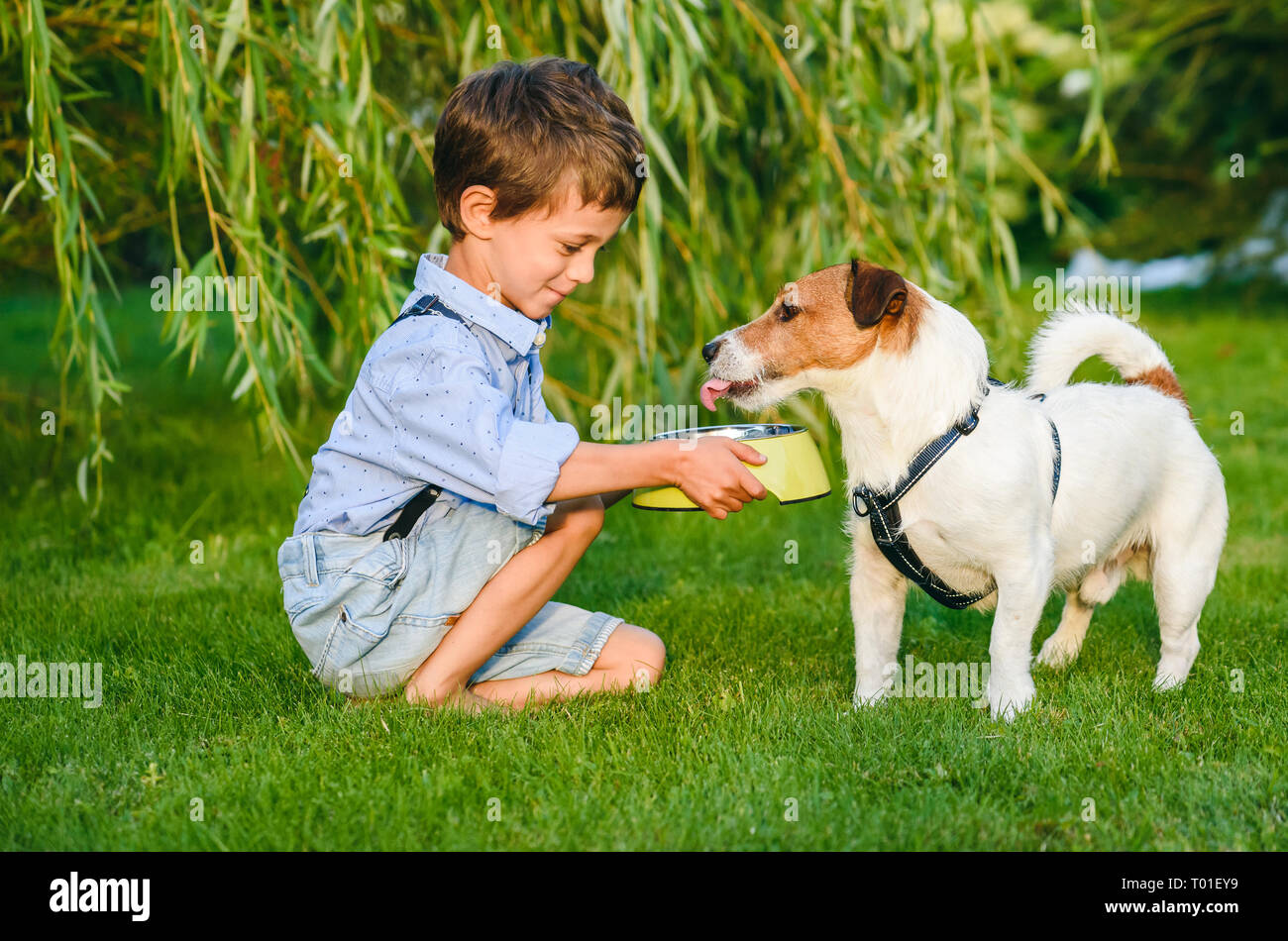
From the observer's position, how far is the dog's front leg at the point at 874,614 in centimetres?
342

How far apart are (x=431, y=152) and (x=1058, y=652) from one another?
2.99 meters

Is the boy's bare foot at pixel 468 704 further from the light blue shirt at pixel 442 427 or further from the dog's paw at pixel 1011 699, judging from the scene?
the dog's paw at pixel 1011 699

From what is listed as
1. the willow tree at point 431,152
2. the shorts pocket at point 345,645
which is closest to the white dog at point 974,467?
the shorts pocket at point 345,645

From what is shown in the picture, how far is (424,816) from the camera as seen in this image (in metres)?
2.61

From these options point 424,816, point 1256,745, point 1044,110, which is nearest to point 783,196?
point 1256,745

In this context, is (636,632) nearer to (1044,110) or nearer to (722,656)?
(722,656)

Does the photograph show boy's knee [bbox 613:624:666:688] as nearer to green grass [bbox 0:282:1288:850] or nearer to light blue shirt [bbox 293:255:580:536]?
green grass [bbox 0:282:1288:850]

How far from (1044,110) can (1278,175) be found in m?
3.28

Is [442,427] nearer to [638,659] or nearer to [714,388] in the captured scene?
[714,388]

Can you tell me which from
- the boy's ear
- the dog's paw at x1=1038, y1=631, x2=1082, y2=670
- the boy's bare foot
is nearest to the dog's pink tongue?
the boy's ear

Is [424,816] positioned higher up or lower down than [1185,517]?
lower down

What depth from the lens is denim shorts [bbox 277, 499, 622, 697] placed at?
3078 mm

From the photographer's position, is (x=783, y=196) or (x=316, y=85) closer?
(x=316, y=85)

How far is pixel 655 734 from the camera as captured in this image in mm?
3096
